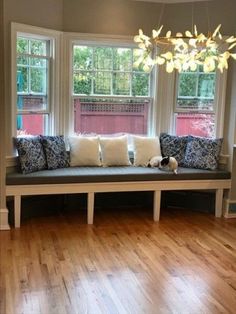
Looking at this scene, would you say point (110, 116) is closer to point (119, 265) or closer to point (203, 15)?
point (203, 15)

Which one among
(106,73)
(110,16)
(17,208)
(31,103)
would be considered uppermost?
(110,16)

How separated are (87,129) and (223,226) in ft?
6.59

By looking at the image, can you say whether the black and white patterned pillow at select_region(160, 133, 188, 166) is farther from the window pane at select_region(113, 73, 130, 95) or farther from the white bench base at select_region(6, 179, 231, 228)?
the window pane at select_region(113, 73, 130, 95)

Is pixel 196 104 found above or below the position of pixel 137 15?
below

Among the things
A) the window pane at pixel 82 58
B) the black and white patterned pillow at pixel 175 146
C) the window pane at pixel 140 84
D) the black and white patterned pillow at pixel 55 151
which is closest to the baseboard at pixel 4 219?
the black and white patterned pillow at pixel 55 151

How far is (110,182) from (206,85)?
1812mm

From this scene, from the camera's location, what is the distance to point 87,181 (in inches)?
181

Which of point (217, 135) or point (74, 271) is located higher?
point (217, 135)

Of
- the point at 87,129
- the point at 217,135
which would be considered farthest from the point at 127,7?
the point at 217,135

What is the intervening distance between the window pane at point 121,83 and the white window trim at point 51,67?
0.73 m

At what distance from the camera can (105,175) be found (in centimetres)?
464

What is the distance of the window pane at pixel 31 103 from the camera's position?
4.81m

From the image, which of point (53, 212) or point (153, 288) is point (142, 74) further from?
point (153, 288)

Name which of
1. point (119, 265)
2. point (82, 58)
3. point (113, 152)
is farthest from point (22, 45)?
point (119, 265)
